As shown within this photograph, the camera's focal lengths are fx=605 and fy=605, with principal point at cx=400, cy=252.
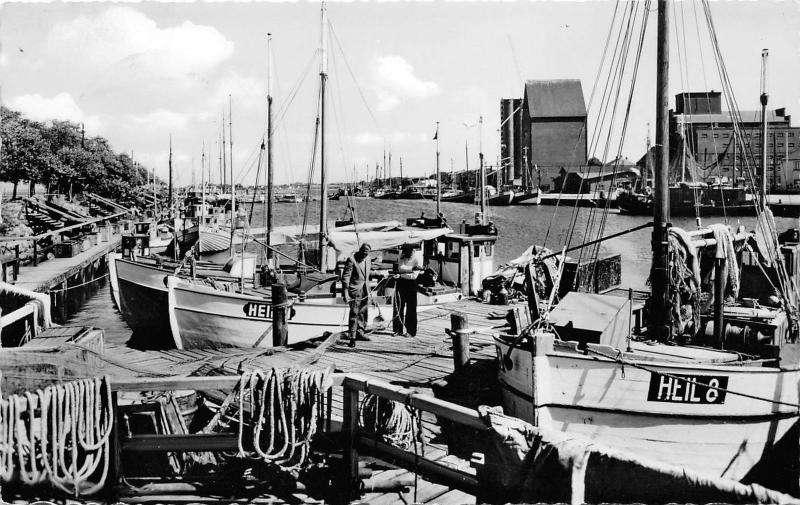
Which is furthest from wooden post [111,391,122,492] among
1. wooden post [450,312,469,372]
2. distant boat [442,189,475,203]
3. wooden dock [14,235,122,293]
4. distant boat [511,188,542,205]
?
distant boat [442,189,475,203]

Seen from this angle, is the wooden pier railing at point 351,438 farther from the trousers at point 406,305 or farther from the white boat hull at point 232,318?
the white boat hull at point 232,318

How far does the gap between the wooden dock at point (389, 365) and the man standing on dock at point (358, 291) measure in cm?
35

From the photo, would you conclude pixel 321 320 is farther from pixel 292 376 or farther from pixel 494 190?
pixel 494 190

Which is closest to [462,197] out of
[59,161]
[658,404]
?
[59,161]

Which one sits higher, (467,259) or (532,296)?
(467,259)

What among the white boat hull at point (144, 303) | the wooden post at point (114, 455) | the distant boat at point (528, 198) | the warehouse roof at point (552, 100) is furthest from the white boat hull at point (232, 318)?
the warehouse roof at point (552, 100)

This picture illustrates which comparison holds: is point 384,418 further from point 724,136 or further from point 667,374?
point 724,136

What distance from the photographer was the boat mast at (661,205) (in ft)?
31.9

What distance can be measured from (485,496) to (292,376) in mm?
1798

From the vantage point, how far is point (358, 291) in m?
12.4

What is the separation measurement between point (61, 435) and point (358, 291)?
26.7ft

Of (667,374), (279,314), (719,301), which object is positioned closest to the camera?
Result: (667,374)

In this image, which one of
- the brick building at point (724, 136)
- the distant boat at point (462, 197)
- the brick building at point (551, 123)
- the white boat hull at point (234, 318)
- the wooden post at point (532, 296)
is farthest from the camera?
the distant boat at point (462, 197)

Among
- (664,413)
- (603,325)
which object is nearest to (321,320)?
(603,325)
